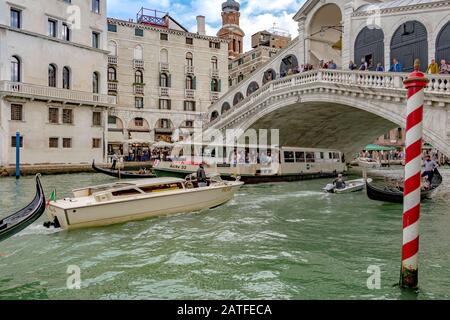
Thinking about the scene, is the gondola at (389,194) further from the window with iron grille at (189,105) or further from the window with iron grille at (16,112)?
the window with iron grille at (189,105)

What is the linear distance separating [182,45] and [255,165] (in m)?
18.0

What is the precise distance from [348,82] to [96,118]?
15.6 meters

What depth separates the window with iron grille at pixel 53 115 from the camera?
67.4 ft

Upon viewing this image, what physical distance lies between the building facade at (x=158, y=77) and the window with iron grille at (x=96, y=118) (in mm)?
4023

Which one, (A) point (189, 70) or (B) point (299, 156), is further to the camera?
(A) point (189, 70)

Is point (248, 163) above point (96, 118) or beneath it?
beneath

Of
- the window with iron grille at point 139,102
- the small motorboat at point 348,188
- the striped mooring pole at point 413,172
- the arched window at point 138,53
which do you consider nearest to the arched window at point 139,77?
the arched window at point 138,53

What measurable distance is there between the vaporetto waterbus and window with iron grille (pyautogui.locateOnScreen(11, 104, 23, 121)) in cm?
856

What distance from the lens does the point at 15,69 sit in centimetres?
1950

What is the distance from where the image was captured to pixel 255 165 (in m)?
15.5

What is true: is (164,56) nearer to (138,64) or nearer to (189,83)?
(138,64)

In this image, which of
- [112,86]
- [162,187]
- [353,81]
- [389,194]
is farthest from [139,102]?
[389,194]

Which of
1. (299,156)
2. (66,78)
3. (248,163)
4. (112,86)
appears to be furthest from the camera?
(112,86)
